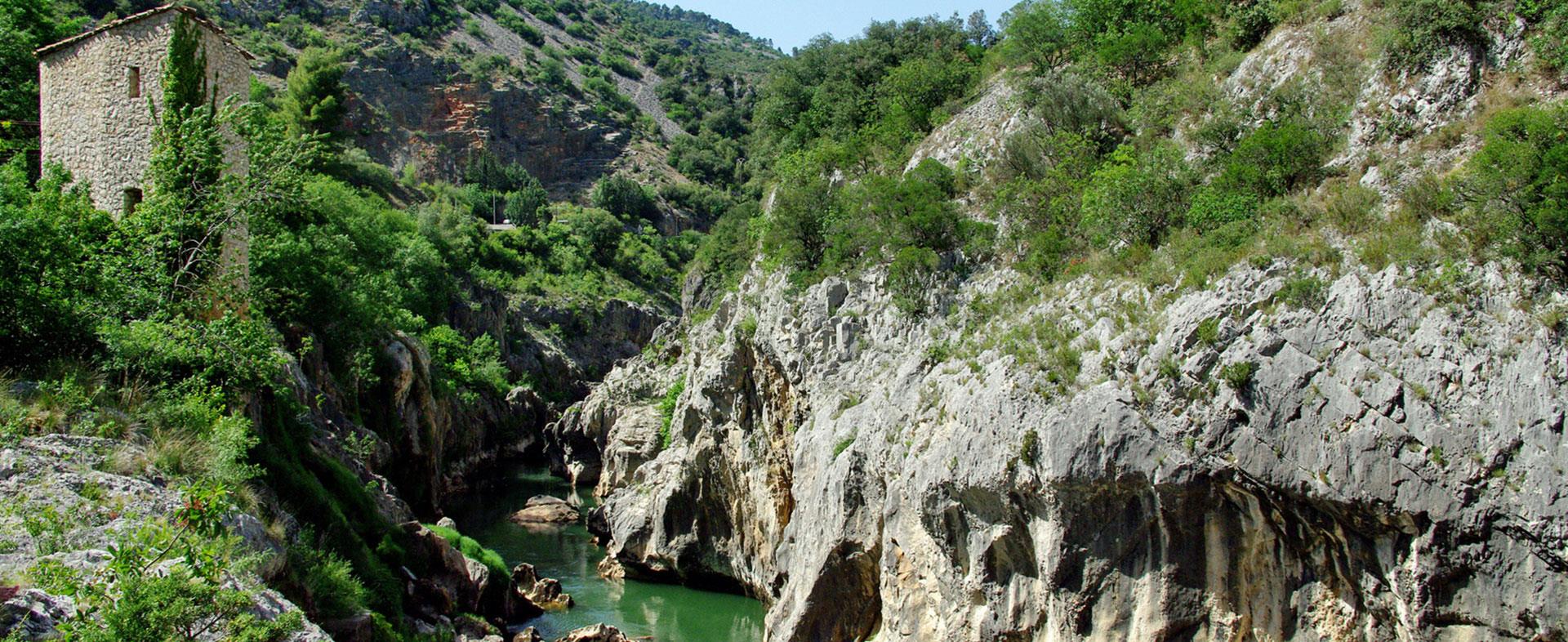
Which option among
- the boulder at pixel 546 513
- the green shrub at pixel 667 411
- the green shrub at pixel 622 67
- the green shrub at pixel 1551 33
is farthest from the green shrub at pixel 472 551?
the green shrub at pixel 622 67

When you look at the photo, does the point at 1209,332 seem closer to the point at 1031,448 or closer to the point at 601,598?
the point at 1031,448

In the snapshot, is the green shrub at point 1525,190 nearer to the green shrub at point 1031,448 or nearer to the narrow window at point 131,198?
the green shrub at point 1031,448

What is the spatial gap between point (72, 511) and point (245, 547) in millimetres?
1994

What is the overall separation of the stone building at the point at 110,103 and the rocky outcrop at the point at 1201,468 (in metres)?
15.7

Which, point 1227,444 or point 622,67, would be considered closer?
point 1227,444

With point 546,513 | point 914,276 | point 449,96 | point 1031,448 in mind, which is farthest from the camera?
point 449,96

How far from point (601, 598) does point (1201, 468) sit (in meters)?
22.3

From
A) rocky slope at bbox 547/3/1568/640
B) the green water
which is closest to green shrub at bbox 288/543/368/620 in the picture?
rocky slope at bbox 547/3/1568/640

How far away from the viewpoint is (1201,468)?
1596cm

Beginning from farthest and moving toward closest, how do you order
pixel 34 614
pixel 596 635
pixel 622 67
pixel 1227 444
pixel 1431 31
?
pixel 622 67, pixel 596 635, pixel 1431 31, pixel 1227 444, pixel 34 614

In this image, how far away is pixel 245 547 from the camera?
12.5m

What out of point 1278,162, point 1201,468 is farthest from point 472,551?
point 1278,162

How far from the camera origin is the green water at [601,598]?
29719 millimetres

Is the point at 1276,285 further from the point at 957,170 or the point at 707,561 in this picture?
the point at 707,561
